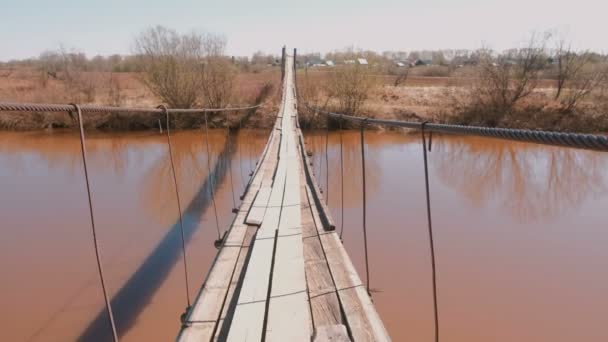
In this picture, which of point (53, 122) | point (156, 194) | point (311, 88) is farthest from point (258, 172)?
point (53, 122)

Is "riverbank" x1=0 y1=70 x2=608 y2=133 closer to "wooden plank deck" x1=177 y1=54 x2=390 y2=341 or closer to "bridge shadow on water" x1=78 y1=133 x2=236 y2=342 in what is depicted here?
"bridge shadow on water" x1=78 y1=133 x2=236 y2=342

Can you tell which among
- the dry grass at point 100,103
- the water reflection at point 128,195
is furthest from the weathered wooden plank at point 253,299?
the dry grass at point 100,103

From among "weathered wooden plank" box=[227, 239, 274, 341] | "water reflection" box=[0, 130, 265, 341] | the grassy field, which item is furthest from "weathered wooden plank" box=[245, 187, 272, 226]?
the grassy field

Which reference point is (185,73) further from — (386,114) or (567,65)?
(567,65)

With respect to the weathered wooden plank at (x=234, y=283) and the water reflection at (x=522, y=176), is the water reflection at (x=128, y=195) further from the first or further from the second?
the water reflection at (x=522, y=176)

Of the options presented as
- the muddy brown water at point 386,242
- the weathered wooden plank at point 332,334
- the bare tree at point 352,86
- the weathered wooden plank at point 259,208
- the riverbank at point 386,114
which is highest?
the bare tree at point 352,86

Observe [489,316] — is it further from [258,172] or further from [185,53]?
[185,53]
